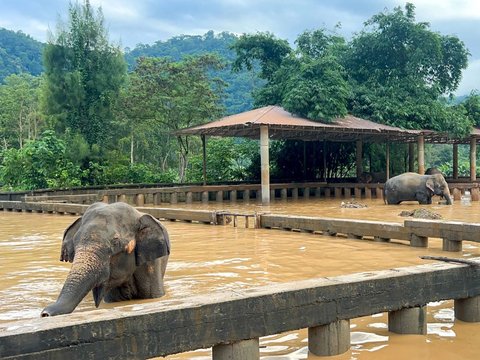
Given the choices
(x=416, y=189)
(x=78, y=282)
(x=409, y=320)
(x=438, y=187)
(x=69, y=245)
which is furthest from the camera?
(x=416, y=189)

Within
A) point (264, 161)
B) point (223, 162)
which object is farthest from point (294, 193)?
point (264, 161)

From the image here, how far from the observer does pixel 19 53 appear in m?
80.6

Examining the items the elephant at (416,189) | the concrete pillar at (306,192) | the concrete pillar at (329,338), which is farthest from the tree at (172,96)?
the concrete pillar at (329,338)

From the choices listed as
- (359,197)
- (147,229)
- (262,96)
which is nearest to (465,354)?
(147,229)

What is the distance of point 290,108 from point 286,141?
6.21 meters

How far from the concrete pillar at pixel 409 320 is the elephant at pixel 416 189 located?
53.5 ft

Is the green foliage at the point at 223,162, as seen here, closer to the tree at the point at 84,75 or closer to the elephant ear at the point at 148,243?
the tree at the point at 84,75

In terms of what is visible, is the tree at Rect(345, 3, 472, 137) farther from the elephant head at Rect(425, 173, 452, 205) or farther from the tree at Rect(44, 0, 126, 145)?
the tree at Rect(44, 0, 126, 145)

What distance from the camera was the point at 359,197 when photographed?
1034 inches

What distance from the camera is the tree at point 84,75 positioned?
2923 centimetres

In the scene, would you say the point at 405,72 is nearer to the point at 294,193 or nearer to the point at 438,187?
the point at 294,193

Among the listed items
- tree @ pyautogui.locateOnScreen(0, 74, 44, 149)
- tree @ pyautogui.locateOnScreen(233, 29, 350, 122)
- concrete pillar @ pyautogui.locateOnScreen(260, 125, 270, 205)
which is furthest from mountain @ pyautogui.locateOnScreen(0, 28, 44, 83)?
concrete pillar @ pyautogui.locateOnScreen(260, 125, 270, 205)

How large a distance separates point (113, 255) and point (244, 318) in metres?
1.81

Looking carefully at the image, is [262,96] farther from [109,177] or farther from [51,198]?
[51,198]
